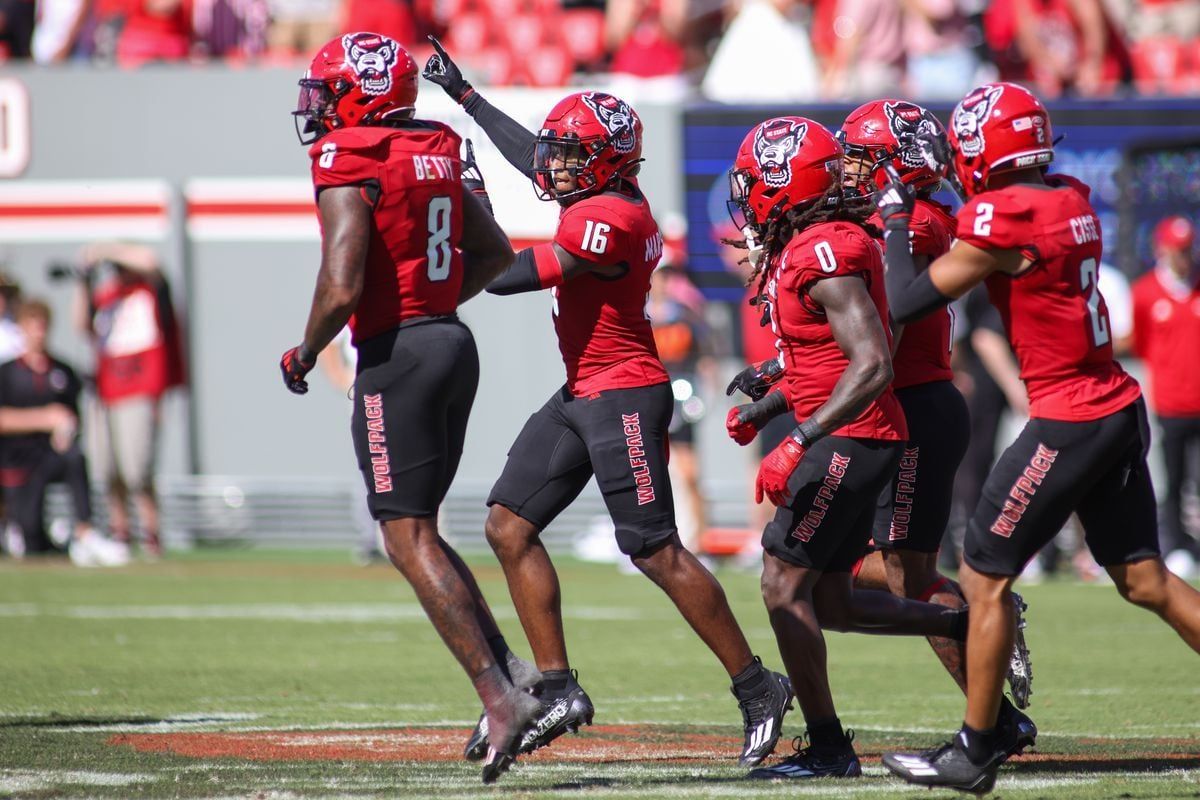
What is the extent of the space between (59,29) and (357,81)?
11.2 m

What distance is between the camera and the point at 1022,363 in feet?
18.0

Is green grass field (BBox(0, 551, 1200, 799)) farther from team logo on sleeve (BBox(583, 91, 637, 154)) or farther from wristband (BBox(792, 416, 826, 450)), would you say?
team logo on sleeve (BBox(583, 91, 637, 154))

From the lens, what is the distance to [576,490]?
6477 mm

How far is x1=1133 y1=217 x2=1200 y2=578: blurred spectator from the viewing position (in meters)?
12.7

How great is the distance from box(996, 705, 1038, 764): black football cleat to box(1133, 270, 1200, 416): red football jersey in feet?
24.4

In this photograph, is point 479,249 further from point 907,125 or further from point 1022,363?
point 1022,363

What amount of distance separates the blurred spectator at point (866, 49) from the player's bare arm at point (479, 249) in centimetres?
964

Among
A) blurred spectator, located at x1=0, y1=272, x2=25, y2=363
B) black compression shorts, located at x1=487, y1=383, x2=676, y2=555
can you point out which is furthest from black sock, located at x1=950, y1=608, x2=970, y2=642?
blurred spectator, located at x1=0, y1=272, x2=25, y2=363

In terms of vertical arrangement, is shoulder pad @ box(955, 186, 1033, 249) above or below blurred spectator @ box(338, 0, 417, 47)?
below

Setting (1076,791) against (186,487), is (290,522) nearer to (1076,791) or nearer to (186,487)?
(186,487)

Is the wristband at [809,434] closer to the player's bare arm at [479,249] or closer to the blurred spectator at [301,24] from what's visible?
the player's bare arm at [479,249]

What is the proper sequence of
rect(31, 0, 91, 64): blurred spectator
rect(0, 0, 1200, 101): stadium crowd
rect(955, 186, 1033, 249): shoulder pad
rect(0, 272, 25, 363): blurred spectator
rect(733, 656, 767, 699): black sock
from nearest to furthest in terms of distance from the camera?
rect(955, 186, 1033, 249): shoulder pad < rect(733, 656, 767, 699): black sock < rect(0, 272, 25, 363): blurred spectator < rect(0, 0, 1200, 101): stadium crowd < rect(31, 0, 91, 64): blurred spectator

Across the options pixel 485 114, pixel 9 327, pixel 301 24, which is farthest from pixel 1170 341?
pixel 9 327

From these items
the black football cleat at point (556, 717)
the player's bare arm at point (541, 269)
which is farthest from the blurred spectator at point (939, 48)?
the black football cleat at point (556, 717)
